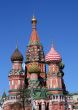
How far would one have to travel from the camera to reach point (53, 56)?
342 feet

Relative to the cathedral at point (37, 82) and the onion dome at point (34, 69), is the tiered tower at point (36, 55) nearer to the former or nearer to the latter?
the cathedral at point (37, 82)

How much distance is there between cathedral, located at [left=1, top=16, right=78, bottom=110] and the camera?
3964 inches

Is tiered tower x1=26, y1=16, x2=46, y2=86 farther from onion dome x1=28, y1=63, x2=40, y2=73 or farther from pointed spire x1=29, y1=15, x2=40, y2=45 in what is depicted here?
onion dome x1=28, y1=63, x2=40, y2=73

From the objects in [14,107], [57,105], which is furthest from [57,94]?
[14,107]

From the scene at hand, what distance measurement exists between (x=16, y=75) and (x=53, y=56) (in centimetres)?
824

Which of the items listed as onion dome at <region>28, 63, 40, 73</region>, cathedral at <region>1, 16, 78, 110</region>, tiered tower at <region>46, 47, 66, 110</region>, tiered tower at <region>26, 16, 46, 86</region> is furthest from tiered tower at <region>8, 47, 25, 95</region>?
tiered tower at <region>46, 47, 66, 110</region>

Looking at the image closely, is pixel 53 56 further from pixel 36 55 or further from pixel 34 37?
pixel 34 37

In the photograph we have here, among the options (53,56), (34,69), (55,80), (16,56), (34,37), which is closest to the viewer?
(55,80)

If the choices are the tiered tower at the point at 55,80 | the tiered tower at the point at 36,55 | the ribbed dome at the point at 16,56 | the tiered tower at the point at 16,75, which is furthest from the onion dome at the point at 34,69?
the tiered tower at the point at 36,55

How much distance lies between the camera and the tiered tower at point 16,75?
342ft

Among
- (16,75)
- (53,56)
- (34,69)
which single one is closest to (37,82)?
(34,69)

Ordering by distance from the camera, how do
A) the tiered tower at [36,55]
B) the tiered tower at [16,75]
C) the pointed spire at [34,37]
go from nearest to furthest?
the tiered tower at [16,75] < the tiered tower at [36,55] < the pointed spire at [34,37]

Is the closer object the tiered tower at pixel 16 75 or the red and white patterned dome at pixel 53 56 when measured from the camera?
the red and white patterned dome at pixel 53 56

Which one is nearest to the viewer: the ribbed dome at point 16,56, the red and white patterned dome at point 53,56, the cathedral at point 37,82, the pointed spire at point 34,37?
the cathedral at point 37,82
